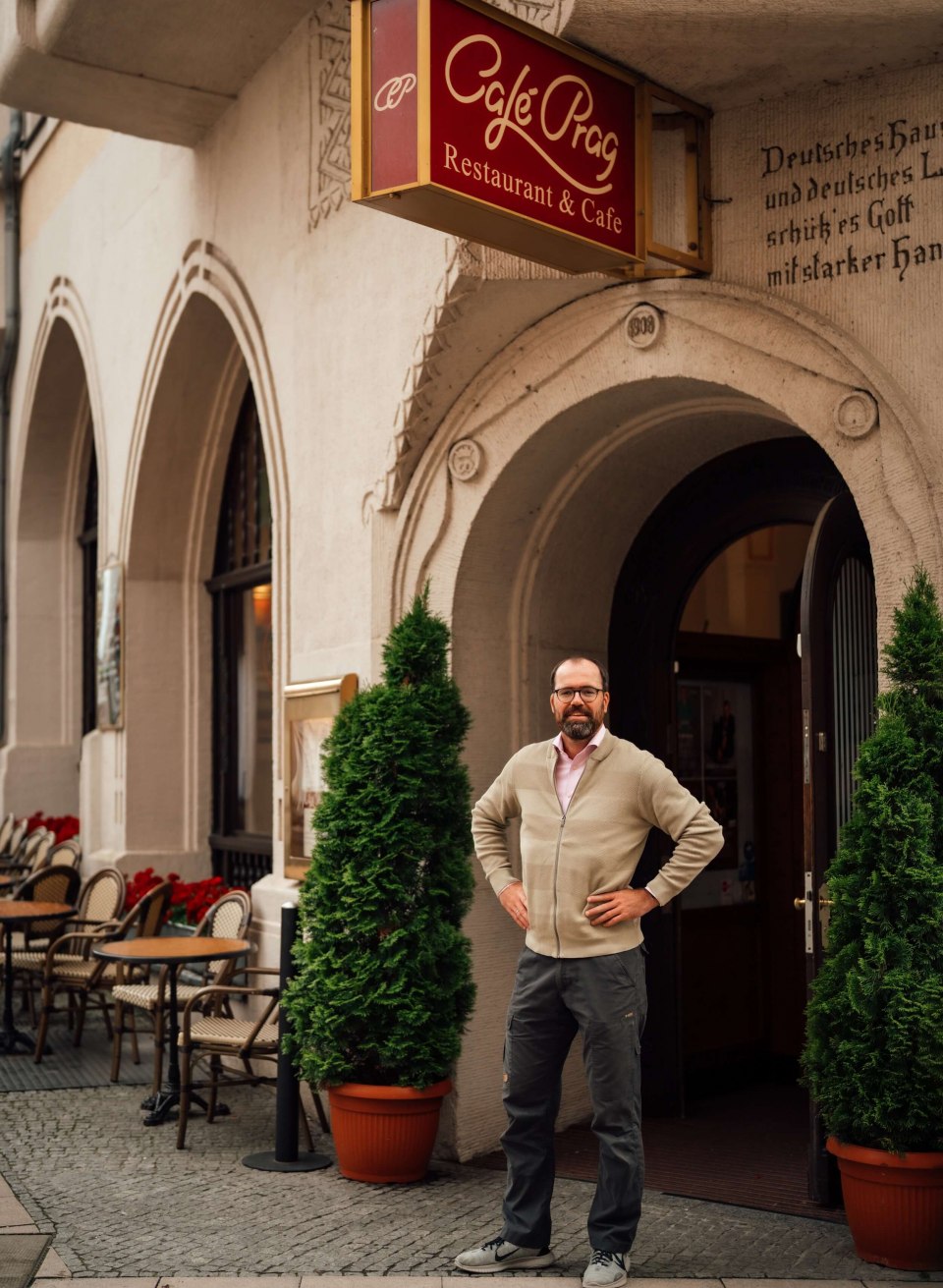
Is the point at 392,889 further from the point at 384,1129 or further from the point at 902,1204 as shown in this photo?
the point at 902,1204

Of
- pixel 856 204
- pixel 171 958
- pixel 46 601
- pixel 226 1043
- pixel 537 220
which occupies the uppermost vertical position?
pixel 856 204

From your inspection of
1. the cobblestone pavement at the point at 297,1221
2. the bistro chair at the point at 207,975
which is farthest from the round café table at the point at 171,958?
the cobblestone pavement at the point at 297,1221

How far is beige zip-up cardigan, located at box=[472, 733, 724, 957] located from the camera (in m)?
4.85

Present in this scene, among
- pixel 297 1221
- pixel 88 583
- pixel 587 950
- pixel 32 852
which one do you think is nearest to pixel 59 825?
pixel 32 852

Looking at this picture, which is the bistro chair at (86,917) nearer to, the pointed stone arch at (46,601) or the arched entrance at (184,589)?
the arched entrance at (184,589)

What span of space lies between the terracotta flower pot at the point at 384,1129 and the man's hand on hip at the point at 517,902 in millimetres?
1448

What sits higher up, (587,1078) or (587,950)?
(587,950)

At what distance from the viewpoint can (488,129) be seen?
203 inches

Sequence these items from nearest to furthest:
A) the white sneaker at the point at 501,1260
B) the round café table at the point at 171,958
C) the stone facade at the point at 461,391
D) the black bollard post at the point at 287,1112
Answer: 1. the white sneaker at the point at 501,1260
2. the stone facade at the point at 461,391
3. the black bollard post at the point at 287,1112
4. the round café table at the point at 171,958

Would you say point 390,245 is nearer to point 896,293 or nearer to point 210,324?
point 896,293

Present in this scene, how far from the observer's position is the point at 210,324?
10688 millimetres

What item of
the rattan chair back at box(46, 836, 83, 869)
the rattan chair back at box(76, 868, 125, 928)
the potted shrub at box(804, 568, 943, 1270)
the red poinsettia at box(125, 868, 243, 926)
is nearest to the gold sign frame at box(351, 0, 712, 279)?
the potted shrub at box(804, 568, 943, 1270)

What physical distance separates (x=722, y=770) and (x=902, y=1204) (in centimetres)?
349

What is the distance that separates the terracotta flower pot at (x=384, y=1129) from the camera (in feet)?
20.2
